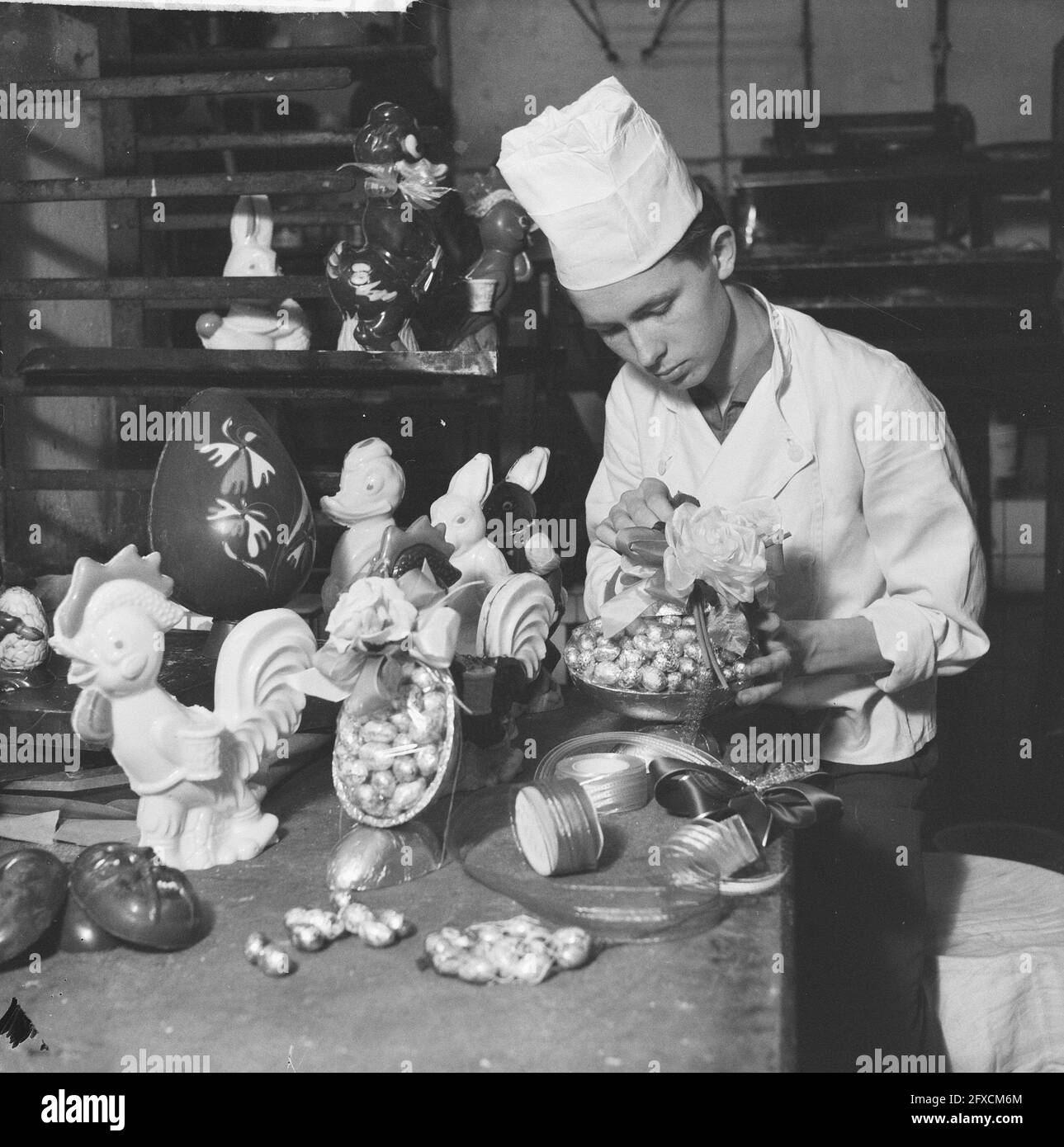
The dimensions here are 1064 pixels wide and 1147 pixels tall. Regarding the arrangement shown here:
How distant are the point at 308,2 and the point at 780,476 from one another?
3.23 ft

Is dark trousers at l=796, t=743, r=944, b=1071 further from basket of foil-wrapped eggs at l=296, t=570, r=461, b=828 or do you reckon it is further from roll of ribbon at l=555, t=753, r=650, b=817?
basket of foil-wrapped eggs at l=296, t=570, r=461, b=828

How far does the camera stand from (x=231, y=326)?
2.31 m

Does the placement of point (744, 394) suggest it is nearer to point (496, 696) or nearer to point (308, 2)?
point (496, 696)

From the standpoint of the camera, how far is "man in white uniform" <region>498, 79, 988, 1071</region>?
160 cm

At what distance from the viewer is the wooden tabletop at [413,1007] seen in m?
1.00

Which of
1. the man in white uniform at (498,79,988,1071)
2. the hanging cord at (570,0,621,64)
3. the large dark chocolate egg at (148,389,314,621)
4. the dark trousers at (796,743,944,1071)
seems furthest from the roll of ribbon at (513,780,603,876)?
the hanging cord at (570,0,621,64)

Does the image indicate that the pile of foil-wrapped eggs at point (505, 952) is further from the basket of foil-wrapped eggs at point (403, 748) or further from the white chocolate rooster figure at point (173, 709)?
the white chocolate rooster figure at point (173, 709)

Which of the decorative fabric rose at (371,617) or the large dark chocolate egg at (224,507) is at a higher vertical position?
the large dark chocolate egg at (224,507)

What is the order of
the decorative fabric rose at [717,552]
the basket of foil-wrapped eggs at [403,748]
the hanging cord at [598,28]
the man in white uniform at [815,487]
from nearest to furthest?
the basket of foil-wrapped eggs at [403,748] → the decorative fabric rose at [717,552] → the man in white uniform at [815,487] → the hanging cord at [598,28]

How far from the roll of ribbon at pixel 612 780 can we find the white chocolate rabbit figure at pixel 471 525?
1.16 ft

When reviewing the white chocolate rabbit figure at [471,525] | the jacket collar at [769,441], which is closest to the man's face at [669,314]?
the jacket collar at [769,441]

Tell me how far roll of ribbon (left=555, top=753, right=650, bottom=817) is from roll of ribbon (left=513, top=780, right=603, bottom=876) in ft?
0.43

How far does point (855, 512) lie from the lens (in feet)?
5.96
